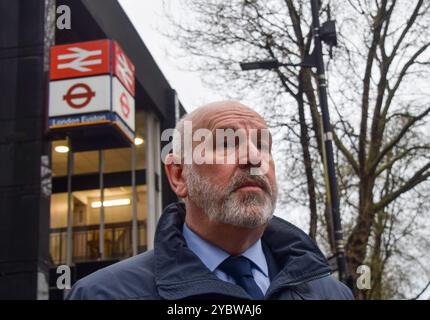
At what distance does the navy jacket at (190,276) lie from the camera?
189 centimetres

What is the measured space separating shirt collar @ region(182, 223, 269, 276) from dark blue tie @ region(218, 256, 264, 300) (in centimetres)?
2

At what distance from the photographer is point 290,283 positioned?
6.49ft

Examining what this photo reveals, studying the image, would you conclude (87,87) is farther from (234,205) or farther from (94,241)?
(234,205)

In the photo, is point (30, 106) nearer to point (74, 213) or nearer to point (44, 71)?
point (44, 71)

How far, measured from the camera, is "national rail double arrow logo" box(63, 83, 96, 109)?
12008 mm

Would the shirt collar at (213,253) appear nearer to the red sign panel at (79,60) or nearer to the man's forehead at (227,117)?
the man's forehead at (227,117)

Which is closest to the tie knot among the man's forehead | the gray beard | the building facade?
the gray beard

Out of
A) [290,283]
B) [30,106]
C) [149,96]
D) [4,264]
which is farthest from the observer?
[149,96]

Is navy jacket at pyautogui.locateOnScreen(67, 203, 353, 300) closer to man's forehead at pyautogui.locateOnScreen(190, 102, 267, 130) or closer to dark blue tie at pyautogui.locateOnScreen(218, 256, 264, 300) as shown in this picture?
dark blue tie at pyautogui.locateOnScreen(218, 256, 264, 300)

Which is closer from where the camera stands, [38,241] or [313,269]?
[313,269]

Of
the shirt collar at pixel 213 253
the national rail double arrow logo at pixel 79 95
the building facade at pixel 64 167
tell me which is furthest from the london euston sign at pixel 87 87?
the shirt collar at pixel 213 253

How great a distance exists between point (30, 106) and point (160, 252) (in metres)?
→ 9.97

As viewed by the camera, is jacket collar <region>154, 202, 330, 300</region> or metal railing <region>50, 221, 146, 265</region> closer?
jacket collar <region>154, 202, 330, 300</region>

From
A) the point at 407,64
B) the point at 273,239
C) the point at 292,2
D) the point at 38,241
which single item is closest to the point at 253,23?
the point at 292,2
